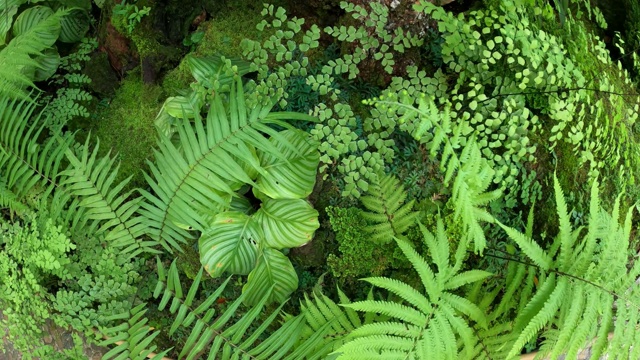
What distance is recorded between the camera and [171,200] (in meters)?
2.34

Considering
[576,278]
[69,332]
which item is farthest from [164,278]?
[576,278]

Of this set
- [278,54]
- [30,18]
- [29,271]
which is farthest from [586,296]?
[30,18]

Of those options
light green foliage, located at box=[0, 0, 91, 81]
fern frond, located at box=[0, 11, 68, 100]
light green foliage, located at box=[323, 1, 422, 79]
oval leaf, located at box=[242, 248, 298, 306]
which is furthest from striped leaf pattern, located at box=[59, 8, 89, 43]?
oval leaf, located at box=[242, 248, 298, 306]

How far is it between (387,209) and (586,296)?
848 mm

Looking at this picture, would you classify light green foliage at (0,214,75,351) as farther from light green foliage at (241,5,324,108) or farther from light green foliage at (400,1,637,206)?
light green foliage at (400,1,637,206)

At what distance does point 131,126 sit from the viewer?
2613mm

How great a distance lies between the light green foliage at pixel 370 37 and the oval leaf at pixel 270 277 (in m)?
0.85

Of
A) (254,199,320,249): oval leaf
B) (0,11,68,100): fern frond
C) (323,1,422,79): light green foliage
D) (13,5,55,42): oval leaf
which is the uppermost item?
(323,1,422,79): light green foliage

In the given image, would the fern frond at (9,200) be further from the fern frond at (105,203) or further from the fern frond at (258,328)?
the fern frond at (258,328)

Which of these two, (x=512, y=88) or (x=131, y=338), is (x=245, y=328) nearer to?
(x=131, y=338)

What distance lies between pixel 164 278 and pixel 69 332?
0.73m

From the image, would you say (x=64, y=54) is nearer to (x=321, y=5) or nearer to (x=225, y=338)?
(x=321, y=5)

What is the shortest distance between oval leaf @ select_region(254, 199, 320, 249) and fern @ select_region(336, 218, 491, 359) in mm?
411

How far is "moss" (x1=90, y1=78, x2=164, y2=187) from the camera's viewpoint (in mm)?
2574
